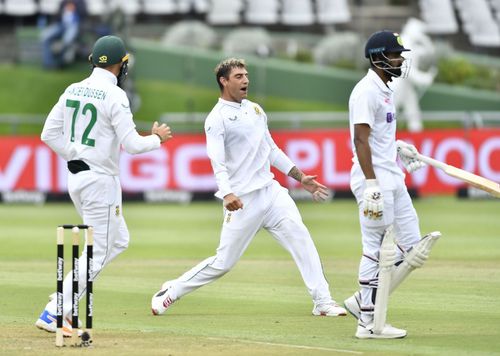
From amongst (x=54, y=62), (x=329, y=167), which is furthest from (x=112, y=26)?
(x=329, y=167)

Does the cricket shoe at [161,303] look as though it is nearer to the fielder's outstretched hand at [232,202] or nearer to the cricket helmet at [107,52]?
the fielder's outstretched hand at [232,202]

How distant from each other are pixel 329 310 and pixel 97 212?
2423 millimetres

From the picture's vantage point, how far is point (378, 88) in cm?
1016

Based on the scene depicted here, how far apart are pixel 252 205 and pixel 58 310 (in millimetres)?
2655

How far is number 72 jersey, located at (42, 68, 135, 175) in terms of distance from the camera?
10.3 m

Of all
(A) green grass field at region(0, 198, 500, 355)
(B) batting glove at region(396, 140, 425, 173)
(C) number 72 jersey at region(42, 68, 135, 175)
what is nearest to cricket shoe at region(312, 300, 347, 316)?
(A) green grass field at region(0, 198, 500, 355)

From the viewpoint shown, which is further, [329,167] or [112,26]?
[112,26]

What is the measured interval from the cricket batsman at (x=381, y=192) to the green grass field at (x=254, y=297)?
346mm

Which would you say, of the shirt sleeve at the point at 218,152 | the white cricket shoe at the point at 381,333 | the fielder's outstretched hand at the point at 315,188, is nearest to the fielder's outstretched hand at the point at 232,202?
the shirt sleeve at the point at 218,152

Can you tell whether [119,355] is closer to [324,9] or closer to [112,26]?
[112,26]

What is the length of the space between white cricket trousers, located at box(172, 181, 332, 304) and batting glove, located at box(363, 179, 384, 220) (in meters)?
1.88

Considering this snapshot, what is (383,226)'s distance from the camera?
33.1 feet

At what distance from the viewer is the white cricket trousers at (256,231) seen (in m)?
11.6

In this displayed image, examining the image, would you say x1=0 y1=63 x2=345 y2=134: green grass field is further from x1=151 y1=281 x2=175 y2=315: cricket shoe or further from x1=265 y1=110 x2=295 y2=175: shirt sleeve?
x1=151 y1=281 x2=175 y2=315: cricket shoe
